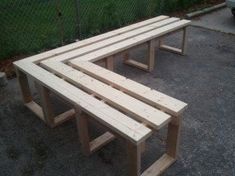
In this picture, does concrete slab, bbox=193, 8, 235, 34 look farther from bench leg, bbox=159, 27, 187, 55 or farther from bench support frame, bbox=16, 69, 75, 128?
bench support frame, bbox=16, 69, 75, 128

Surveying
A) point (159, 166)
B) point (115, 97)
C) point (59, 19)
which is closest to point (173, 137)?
point (159, 166)

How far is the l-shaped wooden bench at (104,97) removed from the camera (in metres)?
2.36

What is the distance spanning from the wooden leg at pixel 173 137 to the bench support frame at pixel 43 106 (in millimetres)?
1310

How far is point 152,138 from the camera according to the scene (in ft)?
10.3

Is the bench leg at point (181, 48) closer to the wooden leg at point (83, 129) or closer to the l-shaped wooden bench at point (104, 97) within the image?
the l-shaped wooden bench at point (104, 97)

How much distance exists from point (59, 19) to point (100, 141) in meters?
3.63

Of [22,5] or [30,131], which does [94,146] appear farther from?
[22,5]

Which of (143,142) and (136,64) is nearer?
(143,142)

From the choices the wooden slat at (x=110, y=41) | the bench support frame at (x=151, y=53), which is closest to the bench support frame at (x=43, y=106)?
the wooden slat at (x=110, y=41)

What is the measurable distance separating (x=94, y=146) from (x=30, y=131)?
872mm

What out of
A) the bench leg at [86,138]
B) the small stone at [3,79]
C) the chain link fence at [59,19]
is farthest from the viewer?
the chain link fence at [59,19]

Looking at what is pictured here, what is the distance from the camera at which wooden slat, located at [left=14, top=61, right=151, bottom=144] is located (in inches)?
88.3

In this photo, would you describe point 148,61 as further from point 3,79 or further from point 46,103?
point 3,79

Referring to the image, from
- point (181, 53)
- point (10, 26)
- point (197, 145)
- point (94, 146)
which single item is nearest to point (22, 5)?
point (10, 26)
